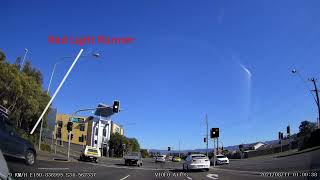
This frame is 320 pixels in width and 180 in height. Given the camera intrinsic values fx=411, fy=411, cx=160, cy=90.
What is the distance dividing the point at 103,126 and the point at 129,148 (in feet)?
47.1

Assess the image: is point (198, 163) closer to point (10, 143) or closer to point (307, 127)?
point (307, 127)

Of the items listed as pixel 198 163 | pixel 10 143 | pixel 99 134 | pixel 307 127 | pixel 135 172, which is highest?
pixel 99 134

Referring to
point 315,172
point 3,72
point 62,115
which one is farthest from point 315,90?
point 62,115

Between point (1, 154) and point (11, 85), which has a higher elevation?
point (11, 85)

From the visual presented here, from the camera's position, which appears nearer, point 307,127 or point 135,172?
point 135,172

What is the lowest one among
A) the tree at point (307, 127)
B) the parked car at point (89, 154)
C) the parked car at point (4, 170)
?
the parked car at point (89, 154)

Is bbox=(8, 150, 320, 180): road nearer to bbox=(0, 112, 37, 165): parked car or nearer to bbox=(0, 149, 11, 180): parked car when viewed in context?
bbox=(0, 112, 37, 165): parked car

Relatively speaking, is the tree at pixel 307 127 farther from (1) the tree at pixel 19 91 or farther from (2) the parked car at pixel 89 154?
(2) the parked car at pixel 89 154

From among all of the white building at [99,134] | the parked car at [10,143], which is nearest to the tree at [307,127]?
the parked car at [10,143]

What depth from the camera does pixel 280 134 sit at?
246 feet

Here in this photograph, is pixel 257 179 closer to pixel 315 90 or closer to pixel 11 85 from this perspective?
pixel 315 90

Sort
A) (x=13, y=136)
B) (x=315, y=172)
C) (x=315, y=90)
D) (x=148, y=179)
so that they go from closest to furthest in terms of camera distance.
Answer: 1. (x=13, y=136)
2. (x=315, y=172)
3. (x=148, y=179)
4. (x=315, y=90)

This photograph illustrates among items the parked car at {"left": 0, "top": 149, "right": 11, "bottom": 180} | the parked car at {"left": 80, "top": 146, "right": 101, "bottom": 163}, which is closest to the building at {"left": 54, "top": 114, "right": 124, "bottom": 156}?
the parked car at {"left": 80, "top": 146, "right": 101, "bottom": 163}

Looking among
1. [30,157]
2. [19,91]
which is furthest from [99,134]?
[30,157]
